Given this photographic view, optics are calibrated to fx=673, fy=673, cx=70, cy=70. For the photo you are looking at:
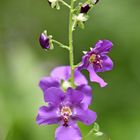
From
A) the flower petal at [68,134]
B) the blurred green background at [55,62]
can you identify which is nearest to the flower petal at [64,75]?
the flower petal at [68,134]

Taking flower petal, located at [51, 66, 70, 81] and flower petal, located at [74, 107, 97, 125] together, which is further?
flower petal, located at [51, 66, 70, 81]

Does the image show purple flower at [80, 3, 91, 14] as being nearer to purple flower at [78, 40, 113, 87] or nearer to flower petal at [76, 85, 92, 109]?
purple flower at [78, 40, 113, 87]

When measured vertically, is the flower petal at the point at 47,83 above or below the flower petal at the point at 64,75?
below

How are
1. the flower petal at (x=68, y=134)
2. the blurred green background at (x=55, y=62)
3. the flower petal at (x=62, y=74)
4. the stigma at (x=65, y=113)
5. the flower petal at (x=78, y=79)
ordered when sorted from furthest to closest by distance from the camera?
1. the blurred green background at (x=55, y=62)
2. the flower petal at (x=62, y=74)
3. the flower petal at (x=78, y=79)
4. the stigma at (x=65, y=113)
5. the flower petal at (x=68, y=134)

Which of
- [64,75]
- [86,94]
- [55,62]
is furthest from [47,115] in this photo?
[55,62]

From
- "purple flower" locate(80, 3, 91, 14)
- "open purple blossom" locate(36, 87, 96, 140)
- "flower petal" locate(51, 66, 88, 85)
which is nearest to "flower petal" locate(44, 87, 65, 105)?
"open purple blossom" locate(36, 87, 96, 140)

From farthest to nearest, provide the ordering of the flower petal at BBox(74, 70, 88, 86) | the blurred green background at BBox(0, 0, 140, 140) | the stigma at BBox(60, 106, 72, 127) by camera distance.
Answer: the blurred green background at BBox(0, 0, 140, 140)
the flower petal at BBox(74, 70, 88, 86)
the stigma at BBox(60, 106, 72, 127)

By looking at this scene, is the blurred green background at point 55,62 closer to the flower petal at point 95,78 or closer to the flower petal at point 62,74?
the flower petal at point 62,74

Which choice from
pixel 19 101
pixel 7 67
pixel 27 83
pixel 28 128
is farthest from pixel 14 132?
pixel 7 67
